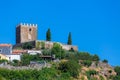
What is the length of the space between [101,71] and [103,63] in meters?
1.83

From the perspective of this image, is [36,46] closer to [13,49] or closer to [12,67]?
[13,49]

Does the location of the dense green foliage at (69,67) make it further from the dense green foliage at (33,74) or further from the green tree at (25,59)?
the green tree at (25,59)

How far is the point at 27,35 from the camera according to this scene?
130750 millimetres

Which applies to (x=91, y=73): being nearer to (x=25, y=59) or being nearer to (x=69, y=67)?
(x=69, y=67)

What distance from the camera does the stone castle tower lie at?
130 metres

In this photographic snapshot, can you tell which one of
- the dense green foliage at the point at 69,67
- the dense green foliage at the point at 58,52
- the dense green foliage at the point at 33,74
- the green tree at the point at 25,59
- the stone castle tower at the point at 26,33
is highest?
the stone castle tower at the point at 26,33

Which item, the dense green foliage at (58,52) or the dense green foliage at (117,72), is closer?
the dense green foliage at (58,52)

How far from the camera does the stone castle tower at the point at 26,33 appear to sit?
428 feet

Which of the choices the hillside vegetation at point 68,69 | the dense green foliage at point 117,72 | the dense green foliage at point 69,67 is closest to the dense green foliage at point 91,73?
the hillside vegetation at point 68,69

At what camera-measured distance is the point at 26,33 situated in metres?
131

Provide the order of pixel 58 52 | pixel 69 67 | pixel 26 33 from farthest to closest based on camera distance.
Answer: pixel 26 33
pixel 58 52
pixel 69 67

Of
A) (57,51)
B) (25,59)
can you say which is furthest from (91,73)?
(25,59)

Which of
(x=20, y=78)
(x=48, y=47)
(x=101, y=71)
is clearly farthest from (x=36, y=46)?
(x=20, y=78)

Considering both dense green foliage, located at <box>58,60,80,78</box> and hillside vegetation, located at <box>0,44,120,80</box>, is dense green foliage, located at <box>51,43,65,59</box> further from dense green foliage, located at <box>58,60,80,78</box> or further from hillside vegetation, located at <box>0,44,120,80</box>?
dense green foliage, located at <box>58,60,80,78</box>
